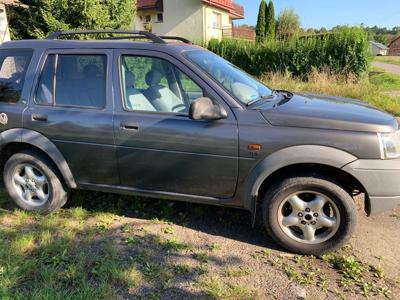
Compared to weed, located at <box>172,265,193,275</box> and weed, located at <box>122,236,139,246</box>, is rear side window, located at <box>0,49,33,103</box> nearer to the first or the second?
weed, located at <box>122,236,139,246</box>

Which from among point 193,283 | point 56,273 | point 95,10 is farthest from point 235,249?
point 95,10

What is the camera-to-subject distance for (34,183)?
13.9ft

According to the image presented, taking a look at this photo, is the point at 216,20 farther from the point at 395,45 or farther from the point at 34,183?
the point at 395,45

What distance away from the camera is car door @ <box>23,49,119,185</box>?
12.4 feet

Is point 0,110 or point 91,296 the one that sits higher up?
point 0,110

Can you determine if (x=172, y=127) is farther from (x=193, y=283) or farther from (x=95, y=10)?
(x=95, y=10)

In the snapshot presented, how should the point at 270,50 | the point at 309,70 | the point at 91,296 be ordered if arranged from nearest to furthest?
the point at 91,296 < the point at 309,70 < the point at 270,50

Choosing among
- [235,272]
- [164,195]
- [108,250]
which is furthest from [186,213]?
[235,272]

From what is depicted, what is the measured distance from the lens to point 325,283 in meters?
3.04

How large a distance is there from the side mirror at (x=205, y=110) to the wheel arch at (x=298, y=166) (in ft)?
1.83

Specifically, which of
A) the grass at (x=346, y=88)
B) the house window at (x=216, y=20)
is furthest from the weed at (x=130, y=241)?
the house window at (x=216, y=20)

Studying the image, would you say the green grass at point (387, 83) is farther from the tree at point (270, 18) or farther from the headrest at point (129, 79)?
the tree at point (270, 18)

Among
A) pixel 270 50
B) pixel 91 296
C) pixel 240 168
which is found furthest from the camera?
pixel 270 50

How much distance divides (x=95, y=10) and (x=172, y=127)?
10.4 meters
